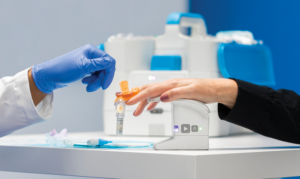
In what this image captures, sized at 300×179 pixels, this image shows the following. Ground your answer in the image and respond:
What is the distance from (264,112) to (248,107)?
0.04 metres

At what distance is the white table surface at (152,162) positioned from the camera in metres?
0.56

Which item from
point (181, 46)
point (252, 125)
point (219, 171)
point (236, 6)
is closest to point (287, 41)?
point (236, 6)

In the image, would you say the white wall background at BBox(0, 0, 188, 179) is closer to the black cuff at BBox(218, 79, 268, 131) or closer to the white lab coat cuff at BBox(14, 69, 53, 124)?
the white lab coat cuff at BBox(14, 69, 53, 124)

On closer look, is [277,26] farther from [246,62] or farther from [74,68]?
[74,68]

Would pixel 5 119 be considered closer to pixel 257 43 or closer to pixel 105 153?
pixel 105 153

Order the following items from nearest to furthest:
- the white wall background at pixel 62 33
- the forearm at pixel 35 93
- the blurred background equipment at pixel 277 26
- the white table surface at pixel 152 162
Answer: the white table surface at pixel 152 162, the forearm at pixel 35 93, the white wall background at pixel 62 33, the blurred background equipment at pixel 277 26

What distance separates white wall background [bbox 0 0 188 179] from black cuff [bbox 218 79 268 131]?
3.12 ft

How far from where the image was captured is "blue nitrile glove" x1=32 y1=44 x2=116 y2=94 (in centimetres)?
75

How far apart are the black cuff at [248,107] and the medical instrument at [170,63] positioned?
0.35 meters

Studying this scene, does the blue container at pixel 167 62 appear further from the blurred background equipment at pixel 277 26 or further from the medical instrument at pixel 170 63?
the blurred background equipment at pixel 277 26

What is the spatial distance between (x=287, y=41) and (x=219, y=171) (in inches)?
51.0

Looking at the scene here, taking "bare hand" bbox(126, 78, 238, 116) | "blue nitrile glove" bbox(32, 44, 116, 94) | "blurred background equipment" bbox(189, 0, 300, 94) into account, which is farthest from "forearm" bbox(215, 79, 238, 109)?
"blurred background equipment" bbox(189, 0, 300, 94)

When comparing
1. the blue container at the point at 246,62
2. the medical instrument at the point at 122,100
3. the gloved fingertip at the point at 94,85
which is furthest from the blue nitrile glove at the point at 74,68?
the blue container at the point at 246,62

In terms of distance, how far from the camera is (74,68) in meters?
0.76
